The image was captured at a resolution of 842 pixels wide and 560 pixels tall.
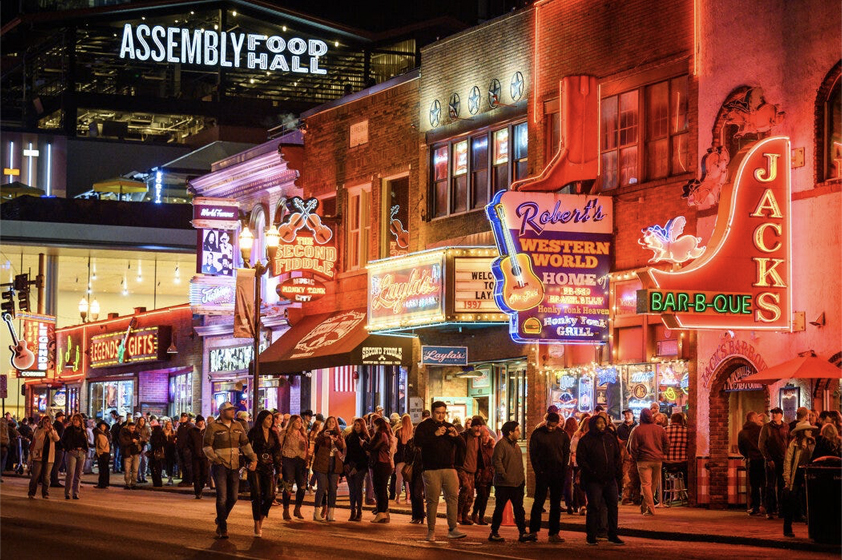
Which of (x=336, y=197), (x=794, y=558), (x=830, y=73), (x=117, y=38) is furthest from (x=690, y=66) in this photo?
(x=117, y=38)

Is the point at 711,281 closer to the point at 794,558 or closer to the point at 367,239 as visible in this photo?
the point at 794,558

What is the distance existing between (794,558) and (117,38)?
62039mm

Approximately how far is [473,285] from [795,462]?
38.9 feet

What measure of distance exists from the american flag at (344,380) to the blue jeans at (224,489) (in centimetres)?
1781

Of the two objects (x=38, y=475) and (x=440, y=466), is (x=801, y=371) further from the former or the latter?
(x=38, y=475)

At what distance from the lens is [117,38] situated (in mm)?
73625

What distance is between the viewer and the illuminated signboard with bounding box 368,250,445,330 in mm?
30656

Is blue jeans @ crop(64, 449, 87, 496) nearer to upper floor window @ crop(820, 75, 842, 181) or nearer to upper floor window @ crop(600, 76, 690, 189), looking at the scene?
upper floor window @ crop(600, 76, 690, 189)

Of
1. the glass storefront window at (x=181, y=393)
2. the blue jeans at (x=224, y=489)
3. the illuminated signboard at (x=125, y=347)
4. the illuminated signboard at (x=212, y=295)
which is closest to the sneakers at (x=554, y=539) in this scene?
the blue jeans at (x=224, y=489)

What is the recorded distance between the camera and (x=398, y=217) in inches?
1415

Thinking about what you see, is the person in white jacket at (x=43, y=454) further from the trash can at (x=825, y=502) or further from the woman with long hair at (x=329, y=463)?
the trash can at (x=825, y=502)

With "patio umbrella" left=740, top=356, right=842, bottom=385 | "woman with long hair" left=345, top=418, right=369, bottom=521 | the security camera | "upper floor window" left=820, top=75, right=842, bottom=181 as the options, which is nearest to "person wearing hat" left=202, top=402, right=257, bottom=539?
"woman with long hair" left=345, top=418, right=369, bottom=521

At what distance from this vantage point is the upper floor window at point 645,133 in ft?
87.5

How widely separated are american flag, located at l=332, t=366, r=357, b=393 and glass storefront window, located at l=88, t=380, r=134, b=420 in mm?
16366
